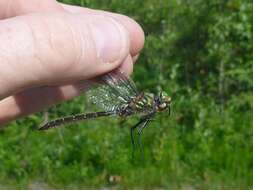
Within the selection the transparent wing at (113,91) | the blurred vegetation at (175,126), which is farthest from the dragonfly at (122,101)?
the blurred vegetation at (175,126)

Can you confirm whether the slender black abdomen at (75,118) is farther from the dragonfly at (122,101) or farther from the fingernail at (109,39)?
the fingernail at (109,39)

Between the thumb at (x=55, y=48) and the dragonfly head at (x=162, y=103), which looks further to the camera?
the dragonfly head at (x=162, y=103)

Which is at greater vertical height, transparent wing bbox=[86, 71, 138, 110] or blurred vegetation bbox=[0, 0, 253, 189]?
transparent wing bbox=[86, 71, 138, 110]

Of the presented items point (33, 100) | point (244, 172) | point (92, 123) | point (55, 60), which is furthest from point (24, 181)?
point (55, 60)

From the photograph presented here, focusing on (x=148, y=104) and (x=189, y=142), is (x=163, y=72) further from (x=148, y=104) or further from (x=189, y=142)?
(x=148, y=104)

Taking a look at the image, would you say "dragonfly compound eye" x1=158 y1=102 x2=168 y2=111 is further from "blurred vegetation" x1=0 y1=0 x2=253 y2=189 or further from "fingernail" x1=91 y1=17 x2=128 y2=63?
"blurred vegetation" x1=0 y1=0 x2=253 y2=189

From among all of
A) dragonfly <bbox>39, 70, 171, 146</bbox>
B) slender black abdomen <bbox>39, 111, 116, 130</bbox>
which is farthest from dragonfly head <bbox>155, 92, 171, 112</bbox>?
slender black abdomen <bbox>39, 111, 116, 130</bbox>
